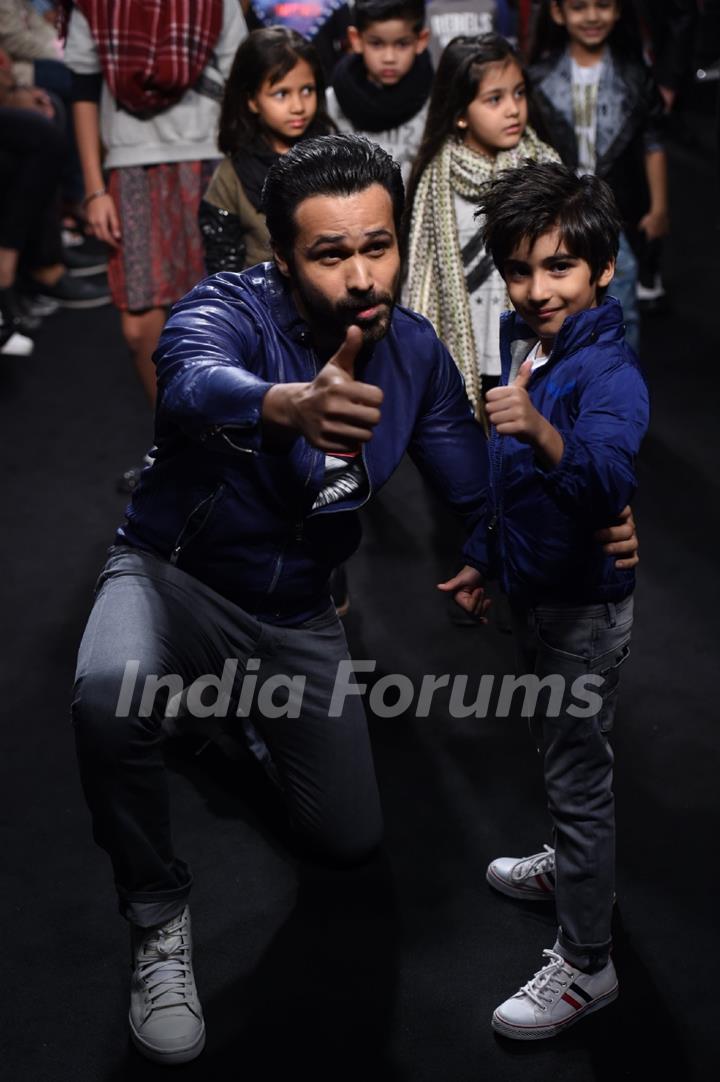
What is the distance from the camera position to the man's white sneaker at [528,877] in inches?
84.7

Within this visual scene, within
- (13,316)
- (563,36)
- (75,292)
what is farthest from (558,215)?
(75,292)

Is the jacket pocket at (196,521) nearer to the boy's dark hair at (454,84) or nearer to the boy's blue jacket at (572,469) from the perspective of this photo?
the boy's blue jacket at (572,469)

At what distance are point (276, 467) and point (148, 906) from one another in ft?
2.21

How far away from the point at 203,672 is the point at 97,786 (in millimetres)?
299

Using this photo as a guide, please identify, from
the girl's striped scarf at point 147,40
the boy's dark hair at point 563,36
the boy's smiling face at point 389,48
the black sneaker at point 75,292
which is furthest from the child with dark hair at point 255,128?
the black sneaker at point 75,292

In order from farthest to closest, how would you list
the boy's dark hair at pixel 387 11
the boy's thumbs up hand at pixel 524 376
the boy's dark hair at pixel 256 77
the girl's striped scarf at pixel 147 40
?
the girl's striped scarf at pixel 147 40 → the boy's dark hair at pixel 387 11 → the boy's dark hair at pixel 256 77 → the boy's thumbs up hand at pixel 524 376

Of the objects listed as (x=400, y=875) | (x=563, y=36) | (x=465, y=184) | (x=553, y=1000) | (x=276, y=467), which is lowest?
(x=400, y=875)

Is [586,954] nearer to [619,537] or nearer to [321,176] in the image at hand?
[619,537]

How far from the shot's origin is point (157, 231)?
11.1 feet

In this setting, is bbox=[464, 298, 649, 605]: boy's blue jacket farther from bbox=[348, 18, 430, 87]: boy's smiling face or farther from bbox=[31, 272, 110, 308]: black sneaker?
bbox=[31, 272, 110, 308]: black sneaker

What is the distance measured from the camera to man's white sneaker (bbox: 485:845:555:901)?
215 centimetres

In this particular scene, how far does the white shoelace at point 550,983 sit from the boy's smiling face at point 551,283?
913 millimetres

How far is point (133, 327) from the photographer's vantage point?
11.3 ft
